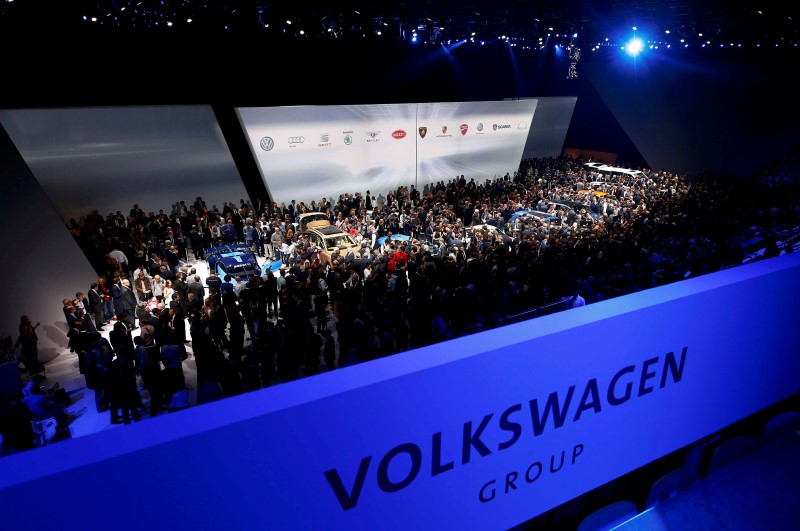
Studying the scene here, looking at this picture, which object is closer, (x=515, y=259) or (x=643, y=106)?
(x=515, y=259)

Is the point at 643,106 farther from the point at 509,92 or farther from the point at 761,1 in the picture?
the point at 761,1

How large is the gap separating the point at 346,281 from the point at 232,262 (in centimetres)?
370

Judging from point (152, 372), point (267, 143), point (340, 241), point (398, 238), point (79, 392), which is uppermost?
point (267, 143)

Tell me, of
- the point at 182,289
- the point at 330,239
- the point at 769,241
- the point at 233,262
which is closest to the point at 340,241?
the point at 330,239

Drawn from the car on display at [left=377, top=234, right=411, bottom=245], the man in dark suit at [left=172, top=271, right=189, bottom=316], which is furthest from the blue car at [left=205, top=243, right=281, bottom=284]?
the car on display at [left=377, top=234, right=411, bottom=245]

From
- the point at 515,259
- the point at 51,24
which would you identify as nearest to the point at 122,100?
the point at 51,24

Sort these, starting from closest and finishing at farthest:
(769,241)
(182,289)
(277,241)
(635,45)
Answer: (182,289) → (769,241) → (277,241) → (635,45)

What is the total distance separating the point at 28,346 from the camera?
9.02 m

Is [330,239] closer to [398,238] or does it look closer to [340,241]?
[340,241]

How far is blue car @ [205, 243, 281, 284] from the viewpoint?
12634 mm

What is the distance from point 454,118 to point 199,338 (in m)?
19.5

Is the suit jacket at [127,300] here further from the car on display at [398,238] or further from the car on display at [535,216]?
the car on display at [535,216]

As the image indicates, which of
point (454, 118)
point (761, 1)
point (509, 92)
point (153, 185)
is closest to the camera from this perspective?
point (761, 1)

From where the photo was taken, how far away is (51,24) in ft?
43.0
